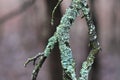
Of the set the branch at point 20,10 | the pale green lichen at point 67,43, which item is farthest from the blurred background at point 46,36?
the pale green lichen at point 67,43

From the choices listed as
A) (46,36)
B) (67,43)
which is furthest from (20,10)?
(67,43)

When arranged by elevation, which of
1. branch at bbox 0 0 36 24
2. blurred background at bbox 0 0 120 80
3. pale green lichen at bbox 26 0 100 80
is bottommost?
pale green lichen at bbox 26 0 100 80

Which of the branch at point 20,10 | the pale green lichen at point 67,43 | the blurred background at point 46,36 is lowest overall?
the pale green lichen at point 67,43

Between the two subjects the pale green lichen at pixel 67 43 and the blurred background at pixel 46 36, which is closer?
the pale green lichen at pixel 67 43

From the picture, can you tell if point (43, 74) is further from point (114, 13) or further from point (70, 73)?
point (70, 73)

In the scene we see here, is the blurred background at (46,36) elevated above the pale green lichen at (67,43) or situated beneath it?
elevated above

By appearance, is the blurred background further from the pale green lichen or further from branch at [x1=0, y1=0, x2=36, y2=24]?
the pale green lichen

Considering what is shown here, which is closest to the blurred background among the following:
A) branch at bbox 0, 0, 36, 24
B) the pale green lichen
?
branch at bbox 0, 0, 36, 24

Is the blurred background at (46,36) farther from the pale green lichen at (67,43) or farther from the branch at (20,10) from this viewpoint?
the pale green lichen at (67,43)

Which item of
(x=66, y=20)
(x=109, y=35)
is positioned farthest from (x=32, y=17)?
(x=66, y=20)
